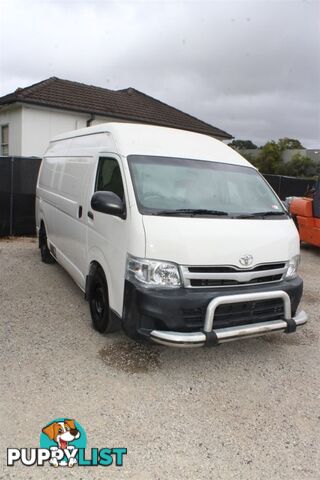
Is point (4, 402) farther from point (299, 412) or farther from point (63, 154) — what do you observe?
point (63, 154)

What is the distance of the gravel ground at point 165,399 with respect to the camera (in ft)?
8.39

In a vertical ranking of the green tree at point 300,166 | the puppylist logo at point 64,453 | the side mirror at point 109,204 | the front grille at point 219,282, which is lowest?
the puppylist logo at point 64,453

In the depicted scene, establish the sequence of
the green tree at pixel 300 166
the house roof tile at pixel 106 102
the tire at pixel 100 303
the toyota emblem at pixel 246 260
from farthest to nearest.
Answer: the green tree at pixel 300 166 → the house roof tile at pixel 106 102 → the tire at pixel 100 303 → the toyota emblem at pixel 246 260

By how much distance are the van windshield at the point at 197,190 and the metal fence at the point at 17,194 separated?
6156mm

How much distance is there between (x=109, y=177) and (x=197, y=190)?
3.09ft

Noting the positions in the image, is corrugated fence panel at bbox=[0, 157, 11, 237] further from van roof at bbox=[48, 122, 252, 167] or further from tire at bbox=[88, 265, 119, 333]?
tire at bbox=[88, 265, 119, 333]

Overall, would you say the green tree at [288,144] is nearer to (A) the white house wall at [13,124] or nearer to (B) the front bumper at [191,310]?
(A) the white house wall at [13,124]

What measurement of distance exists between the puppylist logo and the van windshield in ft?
5.94

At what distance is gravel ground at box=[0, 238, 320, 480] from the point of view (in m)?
2.56

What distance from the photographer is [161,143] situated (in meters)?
4.30

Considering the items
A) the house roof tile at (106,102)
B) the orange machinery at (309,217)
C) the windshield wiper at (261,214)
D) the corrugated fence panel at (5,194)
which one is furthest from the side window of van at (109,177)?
the house roof tile at (106,102)

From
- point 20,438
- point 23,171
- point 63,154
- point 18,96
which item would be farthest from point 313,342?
point 18,96

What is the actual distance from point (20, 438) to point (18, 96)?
480 inches

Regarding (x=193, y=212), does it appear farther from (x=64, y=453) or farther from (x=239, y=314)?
(x=64, y=453)
